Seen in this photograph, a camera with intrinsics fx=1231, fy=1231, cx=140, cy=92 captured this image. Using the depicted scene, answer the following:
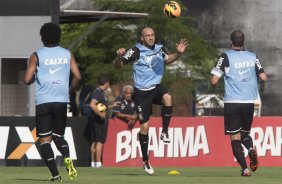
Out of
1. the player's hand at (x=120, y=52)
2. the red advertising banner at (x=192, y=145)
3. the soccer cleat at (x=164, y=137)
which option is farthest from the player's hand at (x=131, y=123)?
the player's hand at (x=120, y=52)

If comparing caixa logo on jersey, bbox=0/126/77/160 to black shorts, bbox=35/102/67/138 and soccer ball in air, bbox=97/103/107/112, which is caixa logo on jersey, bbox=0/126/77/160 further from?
black shorts, bbox=35/102/67/138

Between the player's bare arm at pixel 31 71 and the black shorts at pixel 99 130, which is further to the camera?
the black shorts at pixel 99 130

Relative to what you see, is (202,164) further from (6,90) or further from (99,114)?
(6,90)

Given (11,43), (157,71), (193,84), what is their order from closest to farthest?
(157,71) → (11,43) → (193,84)

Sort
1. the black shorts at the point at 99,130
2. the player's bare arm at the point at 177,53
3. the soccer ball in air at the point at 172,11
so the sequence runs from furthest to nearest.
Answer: the black shorts at the point at 99,130
the soccer ball in air at the point at 172,11
the player's bare arm at the point at 177,53

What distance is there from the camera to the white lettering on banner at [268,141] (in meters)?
27.6

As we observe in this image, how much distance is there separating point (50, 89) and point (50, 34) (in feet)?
2.56

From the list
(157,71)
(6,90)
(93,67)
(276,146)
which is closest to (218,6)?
(93,67)

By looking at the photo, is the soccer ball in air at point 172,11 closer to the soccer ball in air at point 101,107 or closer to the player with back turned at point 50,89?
the player with back turned at point 50,89

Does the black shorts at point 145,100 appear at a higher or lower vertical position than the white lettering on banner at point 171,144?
higher

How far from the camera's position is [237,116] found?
1947 centimetres

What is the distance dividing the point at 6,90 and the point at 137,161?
19.6 feet

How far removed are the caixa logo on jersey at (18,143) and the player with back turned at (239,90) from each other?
8430mm

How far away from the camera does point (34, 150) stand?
89.6 feet
